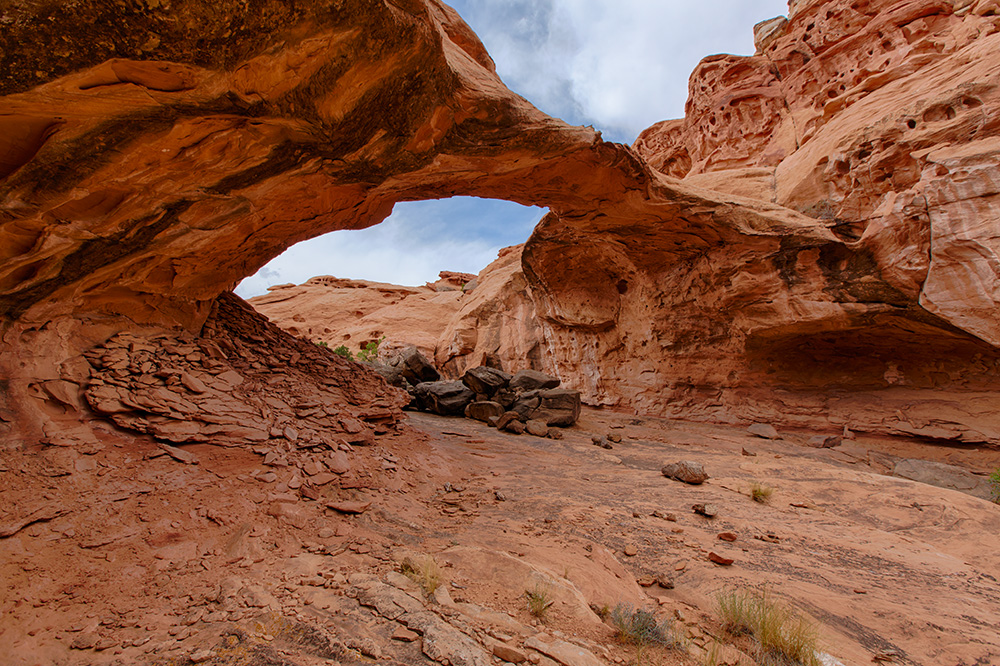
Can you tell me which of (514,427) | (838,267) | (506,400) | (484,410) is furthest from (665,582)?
(838,267)

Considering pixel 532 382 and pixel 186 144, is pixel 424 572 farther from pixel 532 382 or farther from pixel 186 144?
pixel 532 382

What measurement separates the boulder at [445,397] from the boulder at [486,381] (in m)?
0.19

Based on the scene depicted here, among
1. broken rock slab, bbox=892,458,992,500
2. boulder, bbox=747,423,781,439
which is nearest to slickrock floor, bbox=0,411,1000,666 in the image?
broken rock slab, bbox=892,458,992,500

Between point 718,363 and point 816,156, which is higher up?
point 816,156

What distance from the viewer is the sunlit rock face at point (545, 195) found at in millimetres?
2998

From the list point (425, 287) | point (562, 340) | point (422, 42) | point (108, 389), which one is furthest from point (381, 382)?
point (425, 287)

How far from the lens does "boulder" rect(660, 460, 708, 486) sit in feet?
17.7

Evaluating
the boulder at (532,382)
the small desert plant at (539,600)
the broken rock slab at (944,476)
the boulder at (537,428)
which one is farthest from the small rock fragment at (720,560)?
the boulder at (532,382)

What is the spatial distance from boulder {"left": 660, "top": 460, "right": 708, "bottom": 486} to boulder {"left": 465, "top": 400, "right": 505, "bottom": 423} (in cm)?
408

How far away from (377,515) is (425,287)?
2398 cm

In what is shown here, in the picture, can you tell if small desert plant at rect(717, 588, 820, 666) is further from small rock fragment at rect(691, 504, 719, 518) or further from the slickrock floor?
small rock fragment at rect(691, 504, 719, 518)

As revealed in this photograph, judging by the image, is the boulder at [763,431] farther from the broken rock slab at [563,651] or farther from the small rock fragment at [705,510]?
the broken rock slab at [563,651]

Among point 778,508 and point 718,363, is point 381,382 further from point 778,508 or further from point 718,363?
point 718,363

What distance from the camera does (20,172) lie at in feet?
9.67
